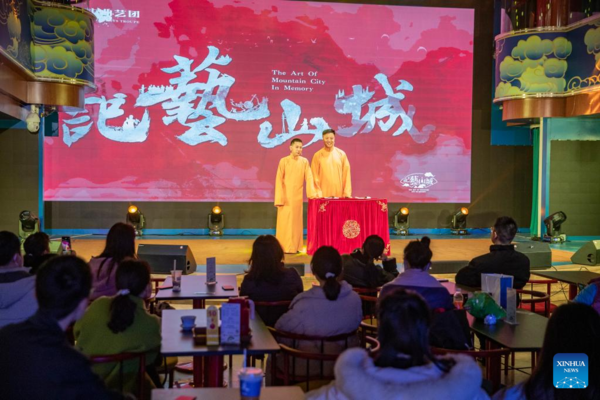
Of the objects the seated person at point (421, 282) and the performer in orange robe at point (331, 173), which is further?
the performer in orange robe at point (331, 173)

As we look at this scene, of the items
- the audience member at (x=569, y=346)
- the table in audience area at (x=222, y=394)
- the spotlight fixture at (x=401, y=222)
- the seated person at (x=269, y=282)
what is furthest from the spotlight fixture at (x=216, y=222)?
the audience member at (x=569, y=346)

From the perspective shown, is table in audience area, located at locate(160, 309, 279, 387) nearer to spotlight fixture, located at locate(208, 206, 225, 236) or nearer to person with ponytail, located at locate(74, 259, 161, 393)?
person with ponytail, located at locate(74, 259, 161, 393)

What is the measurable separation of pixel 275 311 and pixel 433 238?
8818mm

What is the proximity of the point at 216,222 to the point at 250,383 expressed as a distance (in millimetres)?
10611

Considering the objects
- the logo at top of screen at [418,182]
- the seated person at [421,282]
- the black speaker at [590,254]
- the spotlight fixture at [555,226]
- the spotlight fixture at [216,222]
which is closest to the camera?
the seated person at [421,282]

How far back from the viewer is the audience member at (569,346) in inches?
79.4

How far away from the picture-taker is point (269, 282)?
4.26 metres

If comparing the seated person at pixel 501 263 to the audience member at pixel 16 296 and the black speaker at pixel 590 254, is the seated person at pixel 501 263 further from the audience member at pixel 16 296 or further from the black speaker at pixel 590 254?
the black speaker at pixel 590 254

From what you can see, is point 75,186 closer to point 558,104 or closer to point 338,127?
point 338,127

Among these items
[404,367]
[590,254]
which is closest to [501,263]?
[404,367]

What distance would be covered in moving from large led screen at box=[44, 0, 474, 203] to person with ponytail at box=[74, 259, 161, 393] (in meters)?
9.40

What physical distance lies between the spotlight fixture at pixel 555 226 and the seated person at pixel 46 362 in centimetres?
1170

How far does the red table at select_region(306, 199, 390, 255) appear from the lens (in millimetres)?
9109

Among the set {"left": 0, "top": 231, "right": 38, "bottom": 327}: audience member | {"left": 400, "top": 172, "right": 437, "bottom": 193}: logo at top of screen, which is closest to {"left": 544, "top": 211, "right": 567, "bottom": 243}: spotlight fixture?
{"left": 400, "top": 172, "right": 437, "bottom": 193}: logo at top of screen
